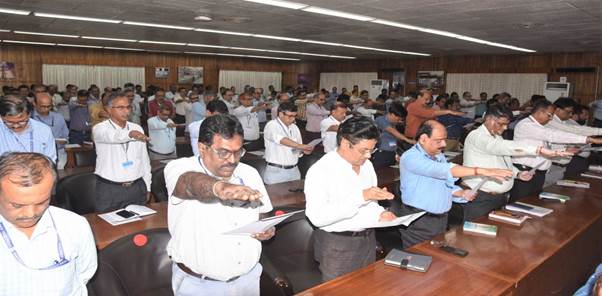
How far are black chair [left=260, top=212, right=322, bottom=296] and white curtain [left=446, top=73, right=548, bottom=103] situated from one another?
Answer: 46.2 ft

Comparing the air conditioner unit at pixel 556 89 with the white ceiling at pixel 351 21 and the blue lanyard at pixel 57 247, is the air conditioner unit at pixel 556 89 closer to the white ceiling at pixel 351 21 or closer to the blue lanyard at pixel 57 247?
the white ceiling at pixel 351 21

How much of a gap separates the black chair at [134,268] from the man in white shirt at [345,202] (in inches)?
36.6

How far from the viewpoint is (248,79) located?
20.2m

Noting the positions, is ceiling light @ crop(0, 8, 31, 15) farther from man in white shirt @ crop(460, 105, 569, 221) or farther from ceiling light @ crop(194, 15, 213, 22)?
man in white shirt @ crop(460, 105, 569, 221)

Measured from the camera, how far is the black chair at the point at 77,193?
12.5 ft

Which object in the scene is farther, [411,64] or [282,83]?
[282,83]

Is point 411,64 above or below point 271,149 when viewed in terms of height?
above

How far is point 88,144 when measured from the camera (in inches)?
255

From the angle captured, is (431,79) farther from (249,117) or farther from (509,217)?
(509,217)

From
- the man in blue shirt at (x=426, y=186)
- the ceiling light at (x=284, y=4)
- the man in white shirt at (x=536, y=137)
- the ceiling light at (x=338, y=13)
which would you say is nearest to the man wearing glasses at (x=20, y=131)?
the man in blue shirt at (x=426, y=186)

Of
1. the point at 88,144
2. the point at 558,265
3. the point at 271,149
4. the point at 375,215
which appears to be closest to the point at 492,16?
the point at 271,149

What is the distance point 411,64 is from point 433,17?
11238 millimetres

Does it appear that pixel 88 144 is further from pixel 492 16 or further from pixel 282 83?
pixel 282 83

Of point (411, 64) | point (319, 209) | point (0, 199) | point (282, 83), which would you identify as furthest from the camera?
point (282, 83)
